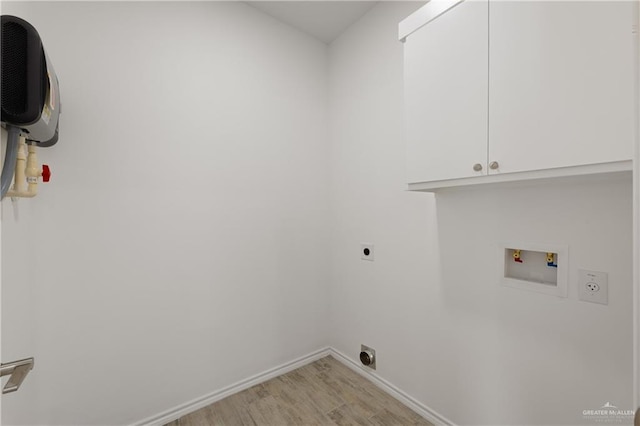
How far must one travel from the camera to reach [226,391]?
6.13 ft

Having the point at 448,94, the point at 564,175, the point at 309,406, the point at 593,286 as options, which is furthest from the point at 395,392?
the point at 448,94

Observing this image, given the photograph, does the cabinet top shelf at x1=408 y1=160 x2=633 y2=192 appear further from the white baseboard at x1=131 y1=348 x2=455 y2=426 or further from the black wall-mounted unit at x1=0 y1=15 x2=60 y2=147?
the black wall-mounted unit at x1=0 y1=15 x2=60 y2=147

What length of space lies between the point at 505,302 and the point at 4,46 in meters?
2.10

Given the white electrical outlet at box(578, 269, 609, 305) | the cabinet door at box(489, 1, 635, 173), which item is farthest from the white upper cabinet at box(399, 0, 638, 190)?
the white electrical outlet at box(578, 269, 609, 305)

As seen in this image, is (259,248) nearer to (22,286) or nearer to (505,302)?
(22,286)

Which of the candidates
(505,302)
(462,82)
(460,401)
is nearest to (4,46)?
(462,82)

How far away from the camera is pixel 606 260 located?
1086 millimetres

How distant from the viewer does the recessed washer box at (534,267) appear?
1189 mm

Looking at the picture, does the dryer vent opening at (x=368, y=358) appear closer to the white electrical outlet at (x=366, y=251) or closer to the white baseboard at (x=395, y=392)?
the white baseboard at (x=395, y=392)

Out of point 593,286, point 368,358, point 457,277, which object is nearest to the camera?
point 593,286

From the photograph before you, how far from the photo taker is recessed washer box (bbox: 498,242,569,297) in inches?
46.8

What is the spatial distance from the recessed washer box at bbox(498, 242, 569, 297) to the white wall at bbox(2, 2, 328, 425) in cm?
134

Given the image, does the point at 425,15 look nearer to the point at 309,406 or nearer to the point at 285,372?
the point at 309,406

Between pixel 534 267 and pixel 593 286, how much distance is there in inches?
8.4
